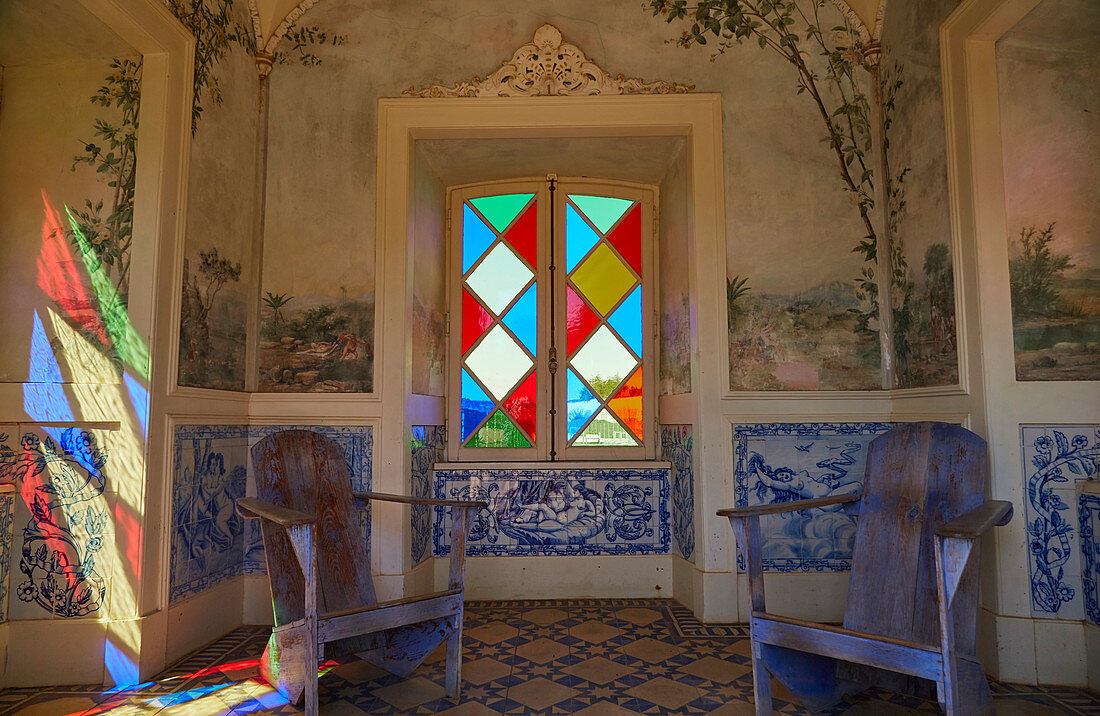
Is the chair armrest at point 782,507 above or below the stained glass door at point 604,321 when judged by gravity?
below

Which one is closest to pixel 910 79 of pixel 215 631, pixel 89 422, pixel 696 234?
pixel 696 234

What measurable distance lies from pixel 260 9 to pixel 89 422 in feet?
8.44

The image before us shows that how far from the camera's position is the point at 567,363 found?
16.2 feet

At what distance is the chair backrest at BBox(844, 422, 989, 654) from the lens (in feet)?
8.64

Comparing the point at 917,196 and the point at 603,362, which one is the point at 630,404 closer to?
the point at 603,362

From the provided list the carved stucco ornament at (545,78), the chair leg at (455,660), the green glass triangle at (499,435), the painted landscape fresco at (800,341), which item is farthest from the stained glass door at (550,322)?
the chair leg at (455,660)

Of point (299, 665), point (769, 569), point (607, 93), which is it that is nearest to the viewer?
point (299, 665)

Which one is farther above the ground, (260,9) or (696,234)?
(260,9)

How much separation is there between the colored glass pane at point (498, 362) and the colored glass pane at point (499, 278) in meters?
0.19

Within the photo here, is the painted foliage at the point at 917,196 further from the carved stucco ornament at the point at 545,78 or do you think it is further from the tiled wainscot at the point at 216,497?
the tiled wainscot at the point at 216,497

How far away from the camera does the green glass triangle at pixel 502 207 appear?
5074 millimetres

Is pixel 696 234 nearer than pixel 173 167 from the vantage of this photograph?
No

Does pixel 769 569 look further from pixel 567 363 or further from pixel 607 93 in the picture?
pixel 607 93

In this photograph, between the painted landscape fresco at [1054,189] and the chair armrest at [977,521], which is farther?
the painted landscape fresco at [1054,189]
